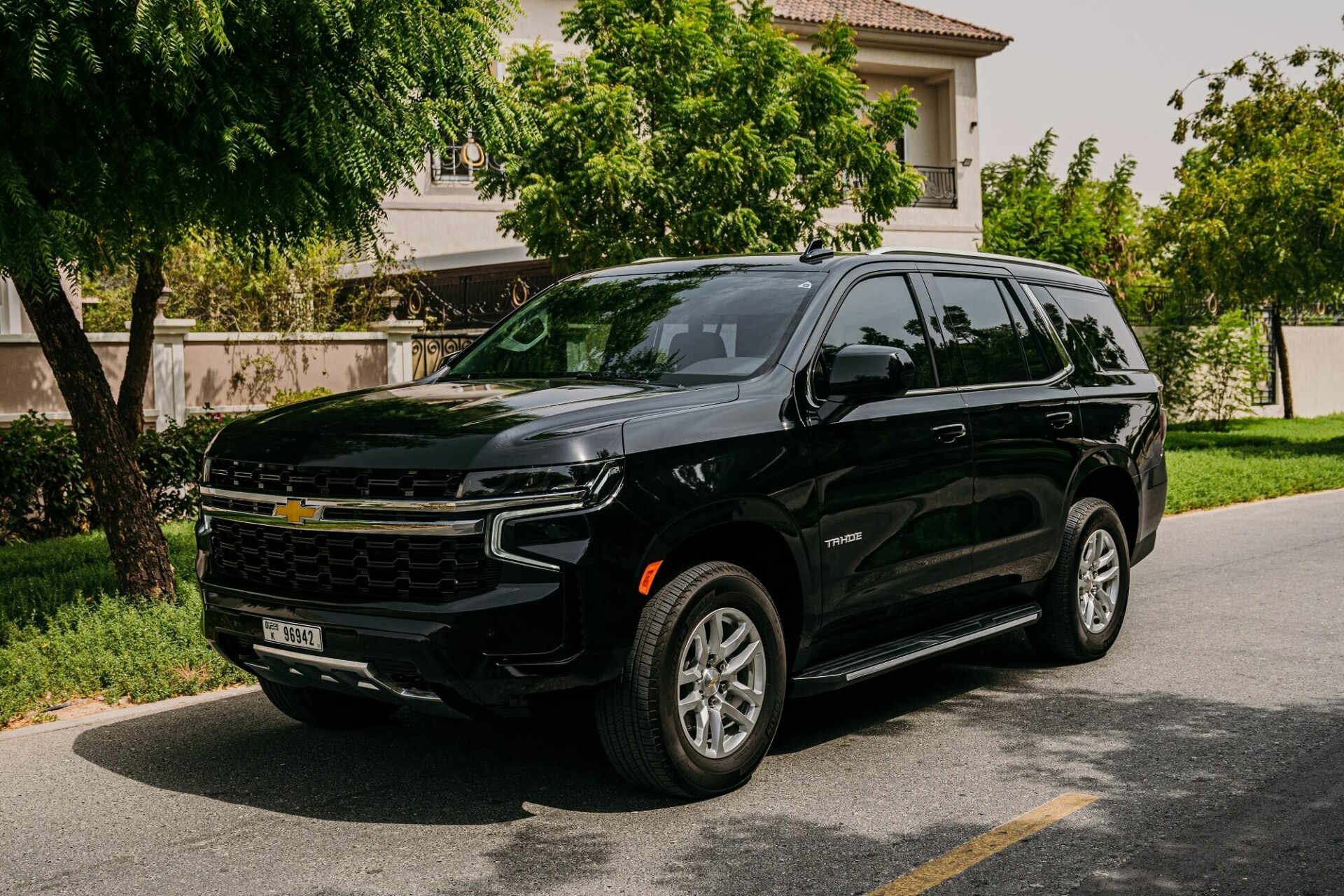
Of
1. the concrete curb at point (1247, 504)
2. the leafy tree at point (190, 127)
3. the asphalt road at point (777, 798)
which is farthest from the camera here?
the concrete curb at point (1247, 504)

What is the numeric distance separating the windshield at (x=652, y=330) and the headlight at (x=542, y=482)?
964mm

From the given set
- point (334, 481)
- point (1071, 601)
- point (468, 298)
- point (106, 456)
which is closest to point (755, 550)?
point (334, 481)

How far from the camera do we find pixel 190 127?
25.2 feet

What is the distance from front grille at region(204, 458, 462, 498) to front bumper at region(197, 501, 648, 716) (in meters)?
0.37

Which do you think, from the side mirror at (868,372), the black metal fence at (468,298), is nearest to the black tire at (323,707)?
the side mirror at (868,372)

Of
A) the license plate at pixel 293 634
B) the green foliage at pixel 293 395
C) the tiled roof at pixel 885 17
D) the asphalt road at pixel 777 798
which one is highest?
the tiled roof at pixel 885 17

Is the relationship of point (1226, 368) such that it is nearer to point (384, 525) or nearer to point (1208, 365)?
point (1208, 365)

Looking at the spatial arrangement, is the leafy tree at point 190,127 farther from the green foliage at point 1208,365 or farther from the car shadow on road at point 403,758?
the green foliage at point 1208,365

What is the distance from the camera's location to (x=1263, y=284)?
2153 centimetres

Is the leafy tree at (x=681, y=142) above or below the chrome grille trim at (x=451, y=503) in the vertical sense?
above

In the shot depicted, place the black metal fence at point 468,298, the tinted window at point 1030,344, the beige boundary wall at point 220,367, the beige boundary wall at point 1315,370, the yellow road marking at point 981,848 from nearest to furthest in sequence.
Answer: the yellow road marking at point 981,848 < the tinted window at point 1030,344 < the beige boundary wall at point 220,367 < the black metal fence at point 468,298 < the beige boundary wall at point 1315,370

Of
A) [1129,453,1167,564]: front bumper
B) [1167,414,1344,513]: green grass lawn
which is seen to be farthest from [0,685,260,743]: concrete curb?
[1167,414,1344,513]: green grass lawn

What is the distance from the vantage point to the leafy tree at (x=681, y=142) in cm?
1471

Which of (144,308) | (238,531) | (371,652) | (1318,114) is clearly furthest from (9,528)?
(1318,114)
